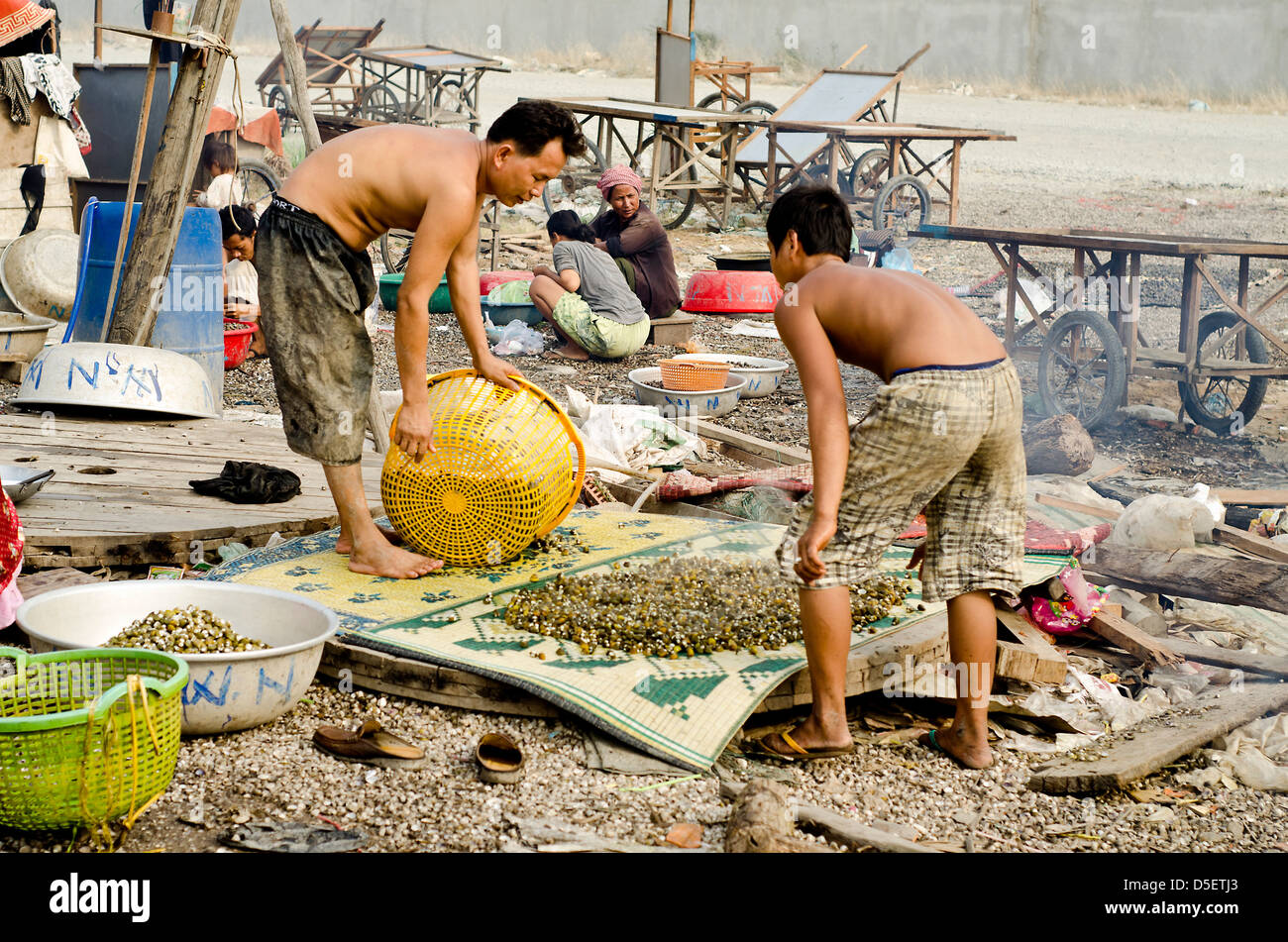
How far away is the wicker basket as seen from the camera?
704cm

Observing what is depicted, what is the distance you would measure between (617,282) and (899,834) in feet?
20.0

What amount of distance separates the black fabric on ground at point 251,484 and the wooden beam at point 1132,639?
298 centimetres

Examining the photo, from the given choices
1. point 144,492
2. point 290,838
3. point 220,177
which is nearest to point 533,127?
point 290,838

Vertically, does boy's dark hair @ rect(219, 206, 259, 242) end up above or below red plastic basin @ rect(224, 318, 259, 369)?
above

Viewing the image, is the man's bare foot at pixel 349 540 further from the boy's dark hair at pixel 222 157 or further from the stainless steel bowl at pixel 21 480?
the boy's dark hair at pixel 222 157

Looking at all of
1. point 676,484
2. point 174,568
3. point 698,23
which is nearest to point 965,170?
point 676,484

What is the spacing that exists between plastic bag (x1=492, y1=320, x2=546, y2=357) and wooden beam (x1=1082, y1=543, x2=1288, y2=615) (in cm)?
485

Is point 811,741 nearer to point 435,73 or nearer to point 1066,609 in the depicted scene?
point 1066,609

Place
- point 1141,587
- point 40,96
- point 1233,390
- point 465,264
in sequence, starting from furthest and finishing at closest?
point 40,96 < point 1233,390 < point 1141,587 < point 465,264

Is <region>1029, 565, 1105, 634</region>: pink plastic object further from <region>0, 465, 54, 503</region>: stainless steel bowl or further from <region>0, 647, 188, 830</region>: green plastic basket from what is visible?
<region>0, 465, 54, 503</region>: stainless steel bowl

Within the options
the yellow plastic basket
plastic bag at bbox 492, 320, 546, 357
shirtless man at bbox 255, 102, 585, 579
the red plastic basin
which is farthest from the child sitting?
the yellow plastic basket

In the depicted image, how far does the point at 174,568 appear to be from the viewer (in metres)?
4.12

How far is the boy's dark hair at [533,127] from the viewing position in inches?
141
